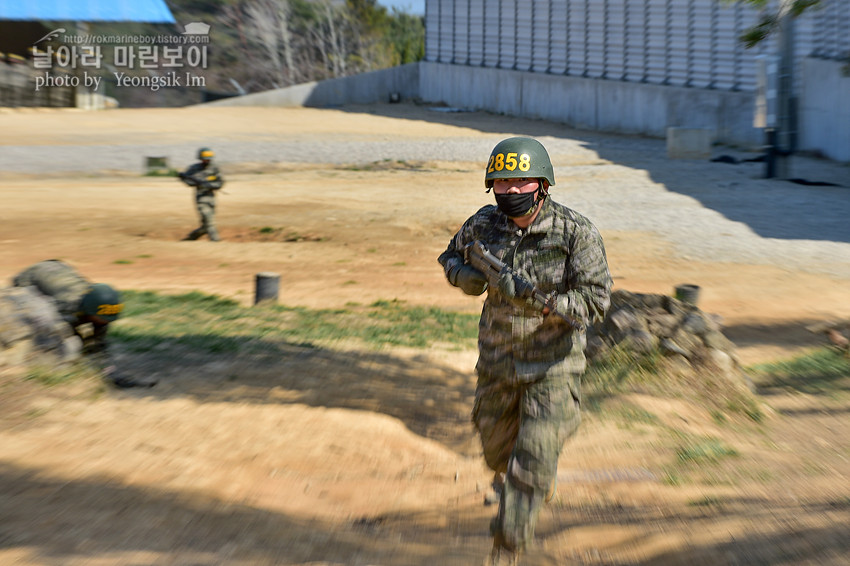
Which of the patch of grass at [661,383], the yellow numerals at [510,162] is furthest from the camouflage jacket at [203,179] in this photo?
the yellow numerals at [510,162]

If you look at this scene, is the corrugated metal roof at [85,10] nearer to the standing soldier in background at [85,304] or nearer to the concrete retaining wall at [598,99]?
the concrete retaining wall at [598,99]

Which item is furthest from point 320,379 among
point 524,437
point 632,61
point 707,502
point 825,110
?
point 632,61

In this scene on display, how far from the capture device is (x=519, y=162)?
12.6 ft

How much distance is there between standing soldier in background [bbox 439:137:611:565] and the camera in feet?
12.2

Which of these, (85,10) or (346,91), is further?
(346,91)

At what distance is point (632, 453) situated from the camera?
562 cm

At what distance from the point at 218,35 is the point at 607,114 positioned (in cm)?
2819

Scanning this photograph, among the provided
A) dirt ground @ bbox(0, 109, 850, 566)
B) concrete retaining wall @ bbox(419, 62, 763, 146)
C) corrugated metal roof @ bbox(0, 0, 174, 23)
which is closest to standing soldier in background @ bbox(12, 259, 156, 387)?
dirt ground @ bbox(0, 109, 850, 566)

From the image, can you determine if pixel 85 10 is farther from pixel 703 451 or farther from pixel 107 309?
pixel 703 451

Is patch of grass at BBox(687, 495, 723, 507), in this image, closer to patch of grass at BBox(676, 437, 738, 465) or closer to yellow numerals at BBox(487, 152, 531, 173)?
patch of grass at BBox(676, 437, 738, 465)

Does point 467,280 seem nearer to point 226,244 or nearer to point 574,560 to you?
point 574,560

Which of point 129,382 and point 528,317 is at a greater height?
point 528,317

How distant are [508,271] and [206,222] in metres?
11.7

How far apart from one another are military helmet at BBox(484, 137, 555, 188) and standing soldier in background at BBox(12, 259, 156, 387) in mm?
3908
